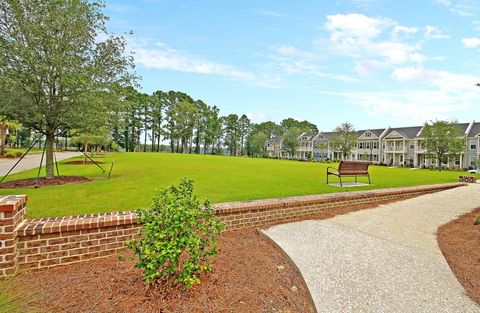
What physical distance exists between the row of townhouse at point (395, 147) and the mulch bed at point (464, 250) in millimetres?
47636

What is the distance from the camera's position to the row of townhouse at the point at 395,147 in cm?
4572

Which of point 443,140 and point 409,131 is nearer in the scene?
point 443,140

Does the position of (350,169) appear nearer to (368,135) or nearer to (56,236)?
(56,236)

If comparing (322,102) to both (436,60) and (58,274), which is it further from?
(58,274)

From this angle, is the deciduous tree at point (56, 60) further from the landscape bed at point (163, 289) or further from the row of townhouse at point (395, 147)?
the row of townhouse at point (395, 147)

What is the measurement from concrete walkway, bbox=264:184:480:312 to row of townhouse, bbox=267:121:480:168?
160 ft

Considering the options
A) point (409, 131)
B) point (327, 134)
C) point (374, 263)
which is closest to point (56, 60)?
point (374, 263)

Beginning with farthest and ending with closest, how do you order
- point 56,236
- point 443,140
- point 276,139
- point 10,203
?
point 276,139, point 443,140, point 56,236, point 10,203

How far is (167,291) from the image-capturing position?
2.85 m

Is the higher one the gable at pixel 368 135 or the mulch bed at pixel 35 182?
the gable at pixel 368 135

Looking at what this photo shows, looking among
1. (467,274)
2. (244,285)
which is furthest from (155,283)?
(467,274)

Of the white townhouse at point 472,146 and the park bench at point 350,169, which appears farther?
the white townhouse at point 472,146

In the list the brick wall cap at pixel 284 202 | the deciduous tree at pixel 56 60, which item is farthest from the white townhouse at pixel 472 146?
the deciduous tree at pixel 56 60

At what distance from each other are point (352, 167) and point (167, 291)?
8851 mm
